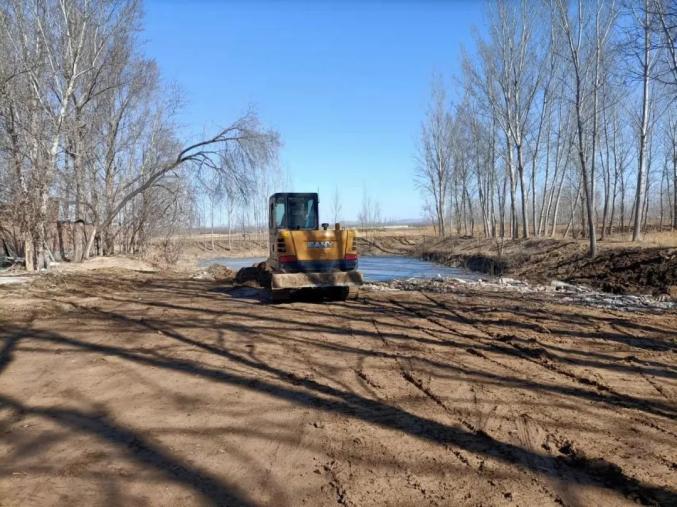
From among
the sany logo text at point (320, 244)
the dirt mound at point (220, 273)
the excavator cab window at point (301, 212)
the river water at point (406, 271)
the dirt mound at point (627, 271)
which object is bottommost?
the river water at point (406, 271)

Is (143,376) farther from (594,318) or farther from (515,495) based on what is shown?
(594,318)

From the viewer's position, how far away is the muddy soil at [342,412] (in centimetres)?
346

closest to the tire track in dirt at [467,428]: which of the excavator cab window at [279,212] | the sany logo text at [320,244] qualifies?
the sany logo text at [320,244]

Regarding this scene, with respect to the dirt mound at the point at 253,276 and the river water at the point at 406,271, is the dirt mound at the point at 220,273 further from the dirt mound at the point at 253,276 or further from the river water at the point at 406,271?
the river water at the point at 406,271

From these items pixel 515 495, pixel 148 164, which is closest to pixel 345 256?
pixel 515 495

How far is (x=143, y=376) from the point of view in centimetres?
611

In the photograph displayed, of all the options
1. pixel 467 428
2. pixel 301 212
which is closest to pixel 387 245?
pixel 301 212

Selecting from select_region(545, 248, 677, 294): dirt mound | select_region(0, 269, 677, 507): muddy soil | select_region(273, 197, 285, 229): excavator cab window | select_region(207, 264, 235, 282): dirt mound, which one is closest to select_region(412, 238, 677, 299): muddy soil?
select_region(545, 248, 677, 294): dirt mound

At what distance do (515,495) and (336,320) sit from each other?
6.60 metres

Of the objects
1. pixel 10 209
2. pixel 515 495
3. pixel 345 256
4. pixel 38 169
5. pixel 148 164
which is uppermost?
pixel 148 164

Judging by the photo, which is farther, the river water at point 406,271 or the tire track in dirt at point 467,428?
the river water at point 406,271

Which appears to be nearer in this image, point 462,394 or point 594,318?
point 462,394

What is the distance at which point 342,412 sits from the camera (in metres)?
4.84

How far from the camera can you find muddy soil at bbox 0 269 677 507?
3.46 meters
